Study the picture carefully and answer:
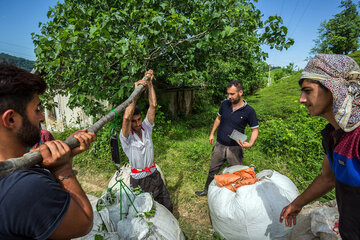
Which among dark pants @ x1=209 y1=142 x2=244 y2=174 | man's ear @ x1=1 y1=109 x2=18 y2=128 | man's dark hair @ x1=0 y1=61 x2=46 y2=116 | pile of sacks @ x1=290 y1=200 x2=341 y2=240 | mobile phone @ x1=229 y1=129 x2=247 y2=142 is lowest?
pile of sacks @ x1=290 y1=200 x2=341 y2=240

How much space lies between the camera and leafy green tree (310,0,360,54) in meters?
27.5

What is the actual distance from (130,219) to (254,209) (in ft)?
4.56

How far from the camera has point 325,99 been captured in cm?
121

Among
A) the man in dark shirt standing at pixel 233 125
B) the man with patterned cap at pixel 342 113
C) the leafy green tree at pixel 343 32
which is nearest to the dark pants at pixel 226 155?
the man in dark shirt standing at pixel 233 125

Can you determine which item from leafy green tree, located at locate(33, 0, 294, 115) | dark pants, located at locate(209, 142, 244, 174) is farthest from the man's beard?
dark pants, located at locate(209, 142, 244, 174)

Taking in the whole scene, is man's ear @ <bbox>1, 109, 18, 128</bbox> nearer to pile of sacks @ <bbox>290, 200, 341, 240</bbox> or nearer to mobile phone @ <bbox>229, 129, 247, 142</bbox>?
pile of sacks @ <bbox>290, 200, 341, 240</bbox>

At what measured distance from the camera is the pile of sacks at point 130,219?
62.3 inches

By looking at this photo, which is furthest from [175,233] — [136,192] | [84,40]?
[84,40]

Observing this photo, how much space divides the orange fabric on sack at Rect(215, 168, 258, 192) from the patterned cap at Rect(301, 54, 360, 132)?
1517 mm

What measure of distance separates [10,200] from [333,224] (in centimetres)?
239

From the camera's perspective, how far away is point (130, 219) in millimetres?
1691

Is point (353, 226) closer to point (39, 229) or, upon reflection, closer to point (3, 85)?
point (39, 229)

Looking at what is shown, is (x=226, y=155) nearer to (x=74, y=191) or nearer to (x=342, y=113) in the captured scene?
(x=342, y=113)

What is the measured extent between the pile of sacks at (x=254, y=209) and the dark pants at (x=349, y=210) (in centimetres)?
80
